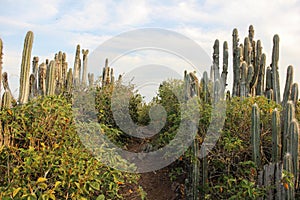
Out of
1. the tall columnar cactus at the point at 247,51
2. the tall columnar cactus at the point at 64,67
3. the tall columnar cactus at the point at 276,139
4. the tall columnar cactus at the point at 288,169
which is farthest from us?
the tall columnar cactus at the point at 64,67

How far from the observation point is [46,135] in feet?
15.6

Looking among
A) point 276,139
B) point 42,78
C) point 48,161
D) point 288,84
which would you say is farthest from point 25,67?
point 288,84

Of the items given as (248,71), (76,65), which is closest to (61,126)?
(248,71)

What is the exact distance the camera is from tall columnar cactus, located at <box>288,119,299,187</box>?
4770 mm

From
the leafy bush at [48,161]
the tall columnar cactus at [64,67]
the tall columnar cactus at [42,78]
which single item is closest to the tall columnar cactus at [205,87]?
the leafy bush at [48,161]

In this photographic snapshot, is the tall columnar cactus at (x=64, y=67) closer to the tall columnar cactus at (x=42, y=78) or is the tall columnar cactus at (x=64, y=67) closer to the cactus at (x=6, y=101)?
the tall columnar cactus at (x=42, y=78)

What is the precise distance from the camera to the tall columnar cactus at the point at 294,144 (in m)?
4.77

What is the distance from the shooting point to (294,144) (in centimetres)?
484

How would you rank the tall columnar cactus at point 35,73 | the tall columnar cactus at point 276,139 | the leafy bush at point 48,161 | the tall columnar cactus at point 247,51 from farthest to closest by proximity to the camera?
the tall columnar cactus at point 35,73, the tall columnar cactus at point 247,51, the tall columnar cactus at point 276,139, the leafy bush at point 48,161

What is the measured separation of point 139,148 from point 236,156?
112 inches

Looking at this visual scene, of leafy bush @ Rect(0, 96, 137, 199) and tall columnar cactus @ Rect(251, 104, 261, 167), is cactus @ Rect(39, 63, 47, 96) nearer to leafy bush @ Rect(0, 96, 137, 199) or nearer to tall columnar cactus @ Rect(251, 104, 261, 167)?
leafy bush @ Rect(0, 96, 137, 199)

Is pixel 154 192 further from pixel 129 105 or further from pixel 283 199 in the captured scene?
pixel 129 105

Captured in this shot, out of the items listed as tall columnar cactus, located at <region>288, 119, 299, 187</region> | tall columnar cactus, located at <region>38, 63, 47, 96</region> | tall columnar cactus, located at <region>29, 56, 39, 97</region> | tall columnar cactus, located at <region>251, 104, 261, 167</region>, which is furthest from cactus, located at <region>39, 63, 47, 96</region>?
tall columnar cactus, located at <region>288, 119, 299, 187</region>

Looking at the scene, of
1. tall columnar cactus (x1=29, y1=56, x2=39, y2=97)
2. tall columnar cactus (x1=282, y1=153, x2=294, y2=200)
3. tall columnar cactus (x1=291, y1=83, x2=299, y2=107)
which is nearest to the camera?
tall columnar cactus (x1=282, y1=153, x2=294, y2=200)
